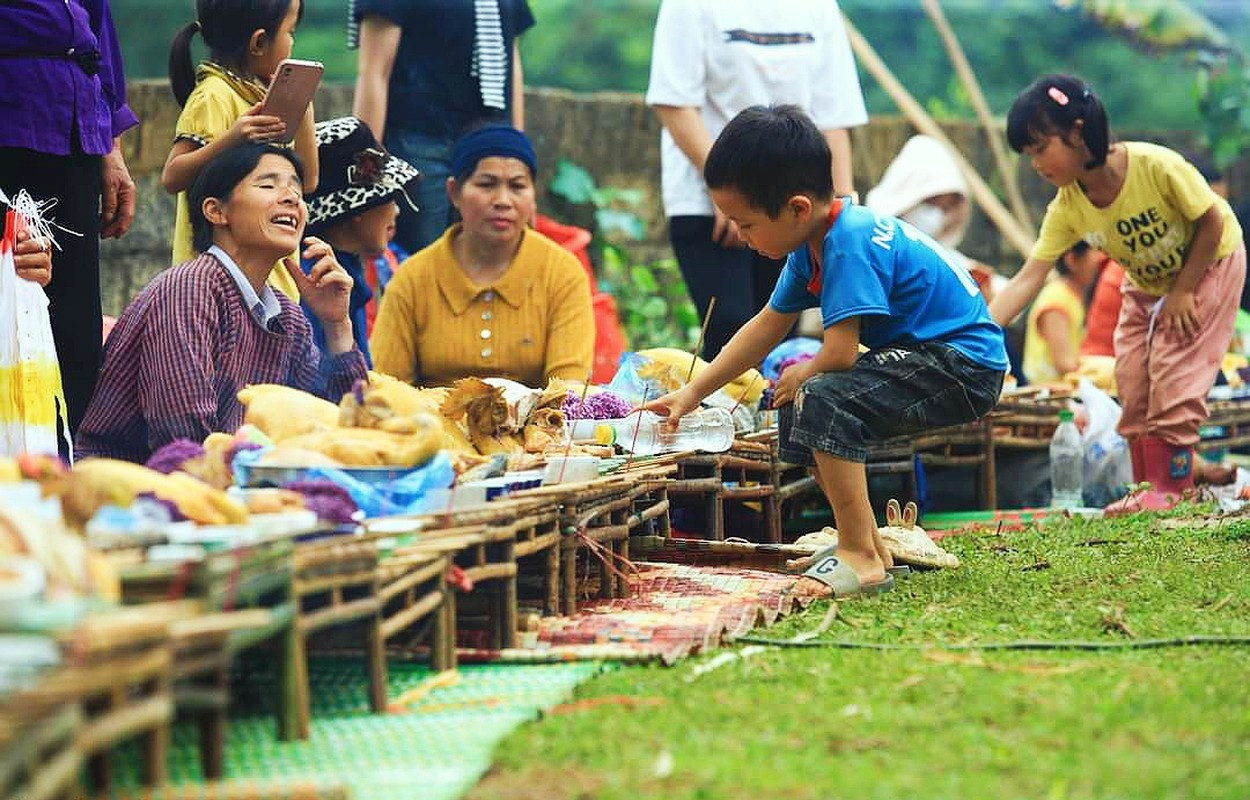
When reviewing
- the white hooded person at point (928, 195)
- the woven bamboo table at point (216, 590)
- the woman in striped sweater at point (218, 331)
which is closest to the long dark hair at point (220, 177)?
the woman in striped sweater at point (218, 331)

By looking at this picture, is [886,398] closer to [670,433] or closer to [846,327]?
[846,327]

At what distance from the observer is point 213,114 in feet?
16.3

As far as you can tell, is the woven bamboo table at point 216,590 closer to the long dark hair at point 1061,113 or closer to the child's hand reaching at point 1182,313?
the long dark hair at point 1061,113

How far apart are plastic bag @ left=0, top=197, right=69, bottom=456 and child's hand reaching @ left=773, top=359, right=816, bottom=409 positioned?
185 cm

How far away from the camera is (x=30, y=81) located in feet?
13.4

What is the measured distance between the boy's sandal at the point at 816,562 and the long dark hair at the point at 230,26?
2.25 metres

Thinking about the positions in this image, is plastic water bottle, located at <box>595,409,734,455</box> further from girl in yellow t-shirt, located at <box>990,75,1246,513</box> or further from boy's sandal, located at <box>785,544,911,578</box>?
girl in yellow t-shirt, located at <box>990,75,1246,513</box>

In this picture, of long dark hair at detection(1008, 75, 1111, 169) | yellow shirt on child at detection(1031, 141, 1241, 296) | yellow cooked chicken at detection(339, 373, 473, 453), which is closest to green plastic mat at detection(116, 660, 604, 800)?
yellow cooked chicken at detection(339, 373, 473, 453)

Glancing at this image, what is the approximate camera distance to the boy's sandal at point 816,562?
442 cm

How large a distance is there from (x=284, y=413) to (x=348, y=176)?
2244mm

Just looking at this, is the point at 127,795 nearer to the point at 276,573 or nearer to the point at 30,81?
the point at 276,573

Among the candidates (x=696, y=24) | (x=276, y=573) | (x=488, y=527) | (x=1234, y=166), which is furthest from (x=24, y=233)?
(x=1234, y=166)

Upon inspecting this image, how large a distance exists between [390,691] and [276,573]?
57 cm

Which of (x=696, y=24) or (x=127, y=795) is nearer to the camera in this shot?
(x=127, y=795)
